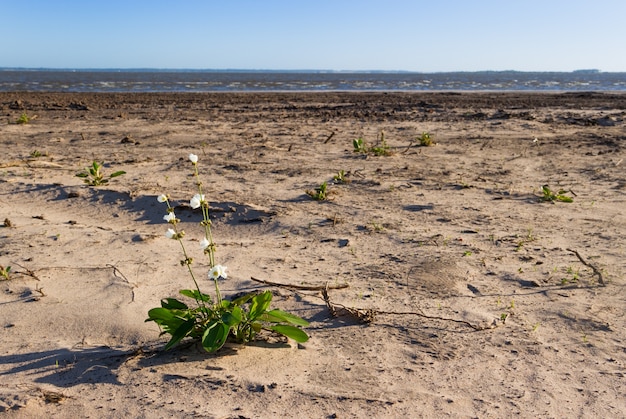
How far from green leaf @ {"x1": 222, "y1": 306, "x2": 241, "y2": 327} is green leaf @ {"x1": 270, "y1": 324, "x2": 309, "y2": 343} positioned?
237 millimetres

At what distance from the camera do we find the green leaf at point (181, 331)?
2.77m

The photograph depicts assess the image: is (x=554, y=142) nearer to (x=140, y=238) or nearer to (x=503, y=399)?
(x=140, y=238)

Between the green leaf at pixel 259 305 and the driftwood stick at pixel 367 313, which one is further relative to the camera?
the driftwood stick at pixel 367 313

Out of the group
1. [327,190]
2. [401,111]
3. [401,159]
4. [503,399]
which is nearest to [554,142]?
[401,159]

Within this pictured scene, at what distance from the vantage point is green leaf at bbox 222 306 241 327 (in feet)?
9.14

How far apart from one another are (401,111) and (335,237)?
1089 centimetres

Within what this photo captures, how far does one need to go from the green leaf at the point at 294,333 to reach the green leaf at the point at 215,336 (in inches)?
12.0

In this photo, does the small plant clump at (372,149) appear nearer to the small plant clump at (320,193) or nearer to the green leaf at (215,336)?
the small plant clump at (320,193)

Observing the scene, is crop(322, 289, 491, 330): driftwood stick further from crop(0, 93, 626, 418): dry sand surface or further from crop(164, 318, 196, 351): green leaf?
crop(164, 318, 196, 351): green leaf

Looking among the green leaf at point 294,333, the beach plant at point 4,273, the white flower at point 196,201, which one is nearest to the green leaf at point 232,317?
the green leaf at point 294,333

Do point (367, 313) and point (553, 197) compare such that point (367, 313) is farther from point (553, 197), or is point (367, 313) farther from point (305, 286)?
point (553, 197)

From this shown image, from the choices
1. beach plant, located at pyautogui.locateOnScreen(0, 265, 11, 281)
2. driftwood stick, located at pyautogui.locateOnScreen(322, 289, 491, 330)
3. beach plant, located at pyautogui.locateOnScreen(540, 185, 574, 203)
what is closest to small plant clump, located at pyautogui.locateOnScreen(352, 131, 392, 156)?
beach plant, located at pyautogui.locateOnScreen(540, 185, 574, 203)

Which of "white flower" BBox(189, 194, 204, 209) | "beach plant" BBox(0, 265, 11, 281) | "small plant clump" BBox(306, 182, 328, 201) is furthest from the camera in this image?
"small plant clump" BBox(306, 182, 328, 201)

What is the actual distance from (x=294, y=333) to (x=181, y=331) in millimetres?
540
